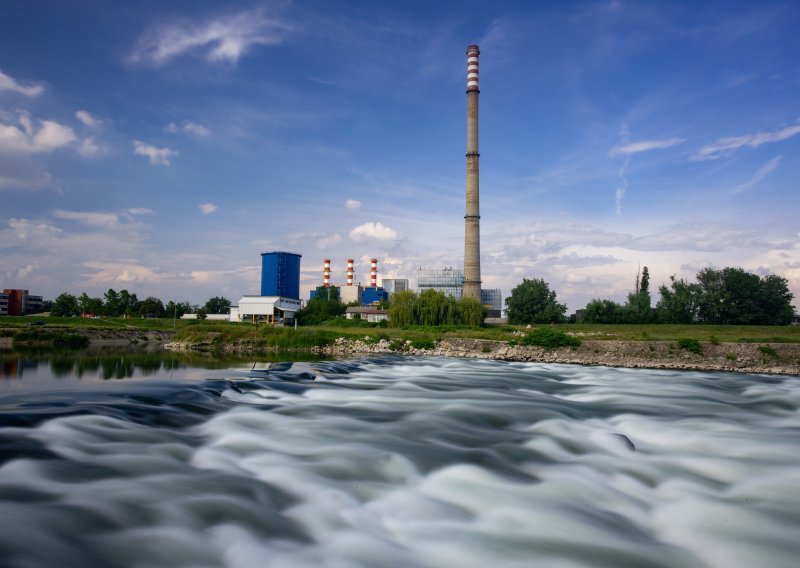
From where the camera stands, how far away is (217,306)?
8319cm

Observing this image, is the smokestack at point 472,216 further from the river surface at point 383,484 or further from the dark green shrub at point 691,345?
the river surface at point 383,484

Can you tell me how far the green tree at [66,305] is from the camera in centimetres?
6956

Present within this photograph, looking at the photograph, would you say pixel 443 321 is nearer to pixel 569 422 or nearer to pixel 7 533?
pixel 569 422

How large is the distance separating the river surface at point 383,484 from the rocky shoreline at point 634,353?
15.1 m

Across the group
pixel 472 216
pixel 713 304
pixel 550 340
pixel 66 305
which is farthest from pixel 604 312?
pixel 66 305

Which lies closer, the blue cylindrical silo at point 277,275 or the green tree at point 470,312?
the green tree at point 470,312

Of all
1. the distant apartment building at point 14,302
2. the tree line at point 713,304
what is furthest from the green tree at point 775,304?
the distant apartment building at point 14,302

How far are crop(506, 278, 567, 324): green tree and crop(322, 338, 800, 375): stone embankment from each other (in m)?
27.3

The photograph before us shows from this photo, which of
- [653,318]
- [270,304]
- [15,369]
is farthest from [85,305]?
[653,318]

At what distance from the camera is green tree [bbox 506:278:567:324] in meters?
55.1

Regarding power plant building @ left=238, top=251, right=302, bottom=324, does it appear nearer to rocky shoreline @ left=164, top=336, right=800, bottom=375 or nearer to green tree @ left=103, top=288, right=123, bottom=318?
green tree @ left=103, top=288, right=123, bottom=318

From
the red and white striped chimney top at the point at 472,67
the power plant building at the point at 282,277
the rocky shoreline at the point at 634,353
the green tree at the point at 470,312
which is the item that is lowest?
the rocky shoreline at the point at 634,353

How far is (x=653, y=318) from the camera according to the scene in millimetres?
50312

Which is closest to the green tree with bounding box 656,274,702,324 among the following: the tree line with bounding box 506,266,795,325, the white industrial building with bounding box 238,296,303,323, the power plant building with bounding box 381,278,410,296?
the tree line with bounding box 506,266,795,325
